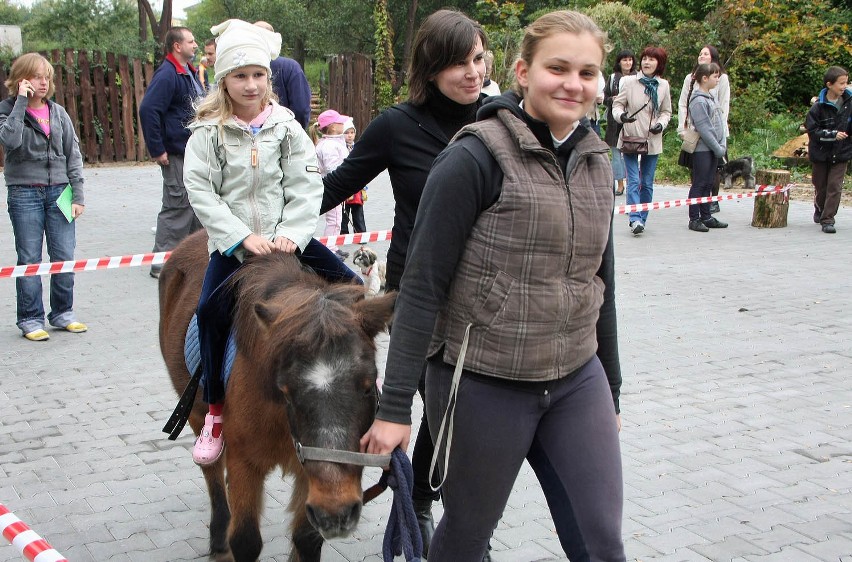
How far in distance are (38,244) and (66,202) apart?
17.9 inches

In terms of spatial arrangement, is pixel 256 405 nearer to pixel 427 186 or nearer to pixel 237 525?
pixel 237 525

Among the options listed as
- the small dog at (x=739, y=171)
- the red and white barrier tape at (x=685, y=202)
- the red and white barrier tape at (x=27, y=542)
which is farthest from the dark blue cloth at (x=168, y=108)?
the small dog at (x=739, y=171)

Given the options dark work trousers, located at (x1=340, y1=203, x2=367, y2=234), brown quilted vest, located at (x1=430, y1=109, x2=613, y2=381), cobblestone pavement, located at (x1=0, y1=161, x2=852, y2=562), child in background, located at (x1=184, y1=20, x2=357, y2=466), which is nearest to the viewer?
brown quilted vest, located at (x1=430, y1=109, x2=613, y2=381)

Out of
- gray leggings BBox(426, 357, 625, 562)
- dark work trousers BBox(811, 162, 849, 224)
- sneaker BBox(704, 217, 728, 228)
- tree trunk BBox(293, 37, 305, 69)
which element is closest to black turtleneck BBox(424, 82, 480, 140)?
gray leggings BBox(426, 357, 625, 562)

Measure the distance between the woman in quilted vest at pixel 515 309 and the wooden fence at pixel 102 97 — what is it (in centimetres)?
1988

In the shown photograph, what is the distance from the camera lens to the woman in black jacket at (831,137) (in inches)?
492

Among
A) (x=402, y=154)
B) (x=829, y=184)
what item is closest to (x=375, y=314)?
(x=402, y=154)

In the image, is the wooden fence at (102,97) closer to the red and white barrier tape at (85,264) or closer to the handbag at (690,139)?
the red and white barrier tape at (85,264)

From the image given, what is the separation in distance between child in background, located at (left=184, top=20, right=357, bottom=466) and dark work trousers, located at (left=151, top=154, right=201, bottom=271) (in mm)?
5740

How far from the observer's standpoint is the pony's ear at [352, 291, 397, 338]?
3.04 meters

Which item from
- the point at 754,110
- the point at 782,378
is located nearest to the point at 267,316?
the point at 782,378

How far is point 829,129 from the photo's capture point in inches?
499

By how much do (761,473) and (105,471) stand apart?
12.2 feet

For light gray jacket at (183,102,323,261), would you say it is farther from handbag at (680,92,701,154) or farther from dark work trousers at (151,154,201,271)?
handbag at (680,92,701,154)
